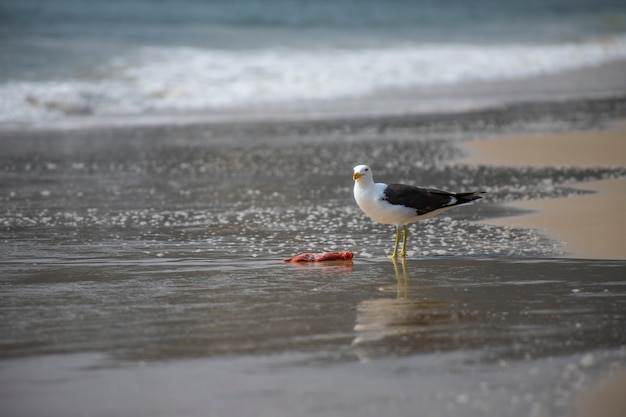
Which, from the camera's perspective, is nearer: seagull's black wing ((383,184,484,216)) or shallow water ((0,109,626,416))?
shallow water ((0,109,626,416))

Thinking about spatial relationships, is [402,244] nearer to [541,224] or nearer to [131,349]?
[541,224]

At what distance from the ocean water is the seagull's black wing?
413 inches

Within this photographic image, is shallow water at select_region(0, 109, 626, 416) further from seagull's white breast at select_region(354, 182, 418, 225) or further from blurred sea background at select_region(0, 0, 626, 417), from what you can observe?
seagull's white breast at select_region(354, 182, 418, 225)

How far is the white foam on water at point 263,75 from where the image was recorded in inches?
712

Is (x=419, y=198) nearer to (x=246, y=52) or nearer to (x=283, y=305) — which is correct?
(x=283, y=305)

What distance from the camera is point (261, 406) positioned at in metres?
4.02

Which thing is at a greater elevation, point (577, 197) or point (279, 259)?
point (577, 197)

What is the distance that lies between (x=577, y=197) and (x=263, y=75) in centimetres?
1340

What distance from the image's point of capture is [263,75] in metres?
21.6

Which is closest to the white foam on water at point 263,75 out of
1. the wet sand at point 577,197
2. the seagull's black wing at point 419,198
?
the wet sand at point 577,197

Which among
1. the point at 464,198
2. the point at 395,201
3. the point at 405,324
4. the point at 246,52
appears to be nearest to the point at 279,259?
the point at 395,201

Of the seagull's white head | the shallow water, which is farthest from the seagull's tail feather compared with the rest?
the seagull's white head

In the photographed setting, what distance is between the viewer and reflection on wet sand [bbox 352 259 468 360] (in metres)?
4.77

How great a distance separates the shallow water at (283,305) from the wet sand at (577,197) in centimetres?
30
